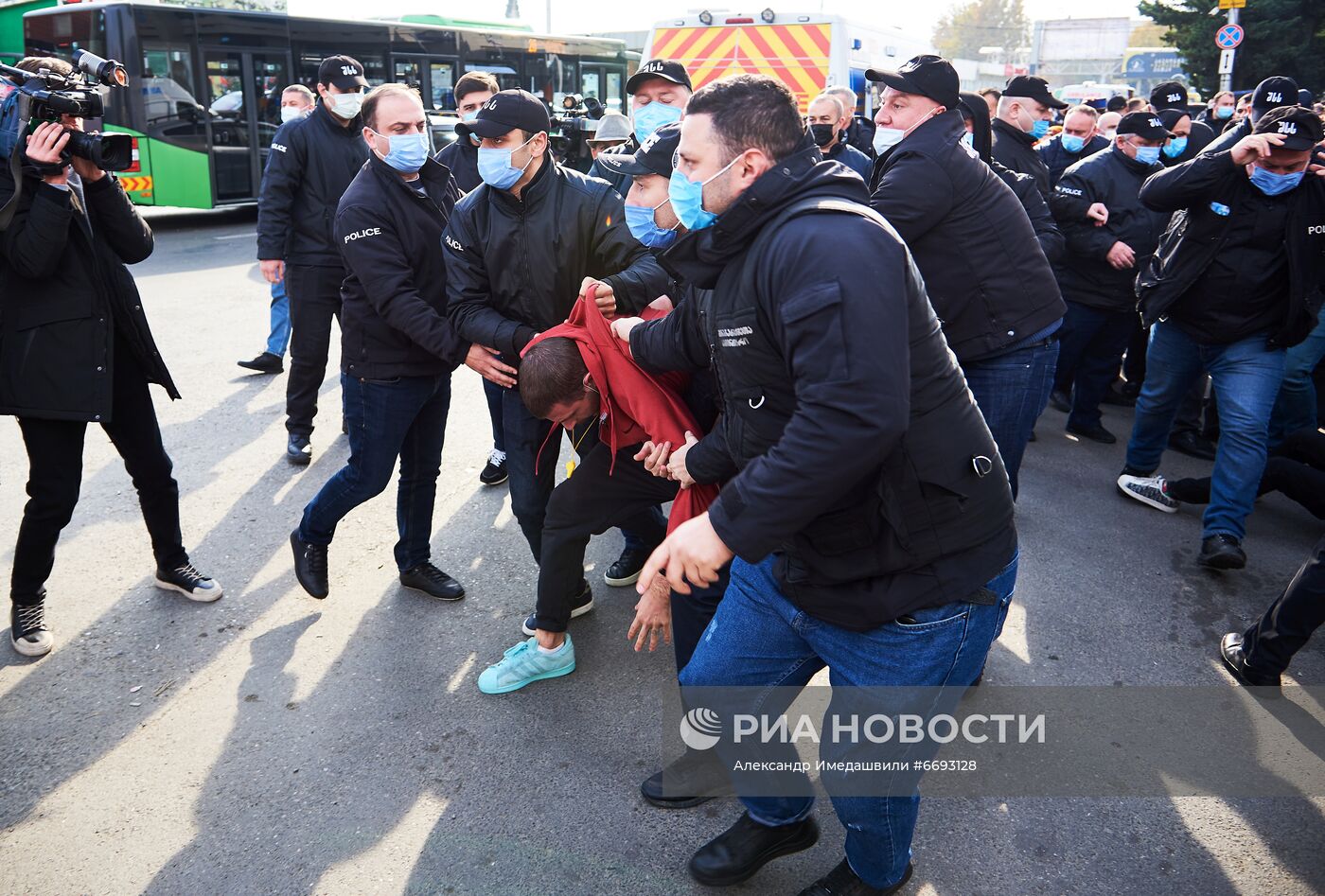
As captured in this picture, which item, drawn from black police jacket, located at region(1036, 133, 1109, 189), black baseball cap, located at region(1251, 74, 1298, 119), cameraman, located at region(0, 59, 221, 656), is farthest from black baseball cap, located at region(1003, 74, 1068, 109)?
cameraman, located at region(0, 59, 221, 656)

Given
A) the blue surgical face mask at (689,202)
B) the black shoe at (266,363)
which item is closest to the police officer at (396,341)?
the blue surgical face mask at (689,202)

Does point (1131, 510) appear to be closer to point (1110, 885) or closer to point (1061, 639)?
point (1061, 639)

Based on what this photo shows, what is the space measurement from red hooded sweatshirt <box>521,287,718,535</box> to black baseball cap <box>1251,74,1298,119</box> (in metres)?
3.91

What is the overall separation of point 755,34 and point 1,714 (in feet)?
32.3

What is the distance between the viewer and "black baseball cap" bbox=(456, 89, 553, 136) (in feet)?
10.9

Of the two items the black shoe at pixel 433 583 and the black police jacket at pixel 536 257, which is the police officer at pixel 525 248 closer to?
the black police jacket at pixel 536 257

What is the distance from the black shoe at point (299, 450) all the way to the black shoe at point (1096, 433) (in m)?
4.69

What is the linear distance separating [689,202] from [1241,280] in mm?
3283

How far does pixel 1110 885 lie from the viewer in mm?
2543

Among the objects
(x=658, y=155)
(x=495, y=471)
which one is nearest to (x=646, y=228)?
(x=658, y=155)

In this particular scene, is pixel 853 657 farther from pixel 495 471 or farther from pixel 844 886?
pixel 495 471

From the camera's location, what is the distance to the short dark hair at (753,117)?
1980mm

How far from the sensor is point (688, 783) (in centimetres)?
284

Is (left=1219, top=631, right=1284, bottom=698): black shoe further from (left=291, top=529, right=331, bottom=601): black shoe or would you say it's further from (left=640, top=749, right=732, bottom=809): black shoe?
(left=291, top=529, right=331, bottom=601): black shoe
